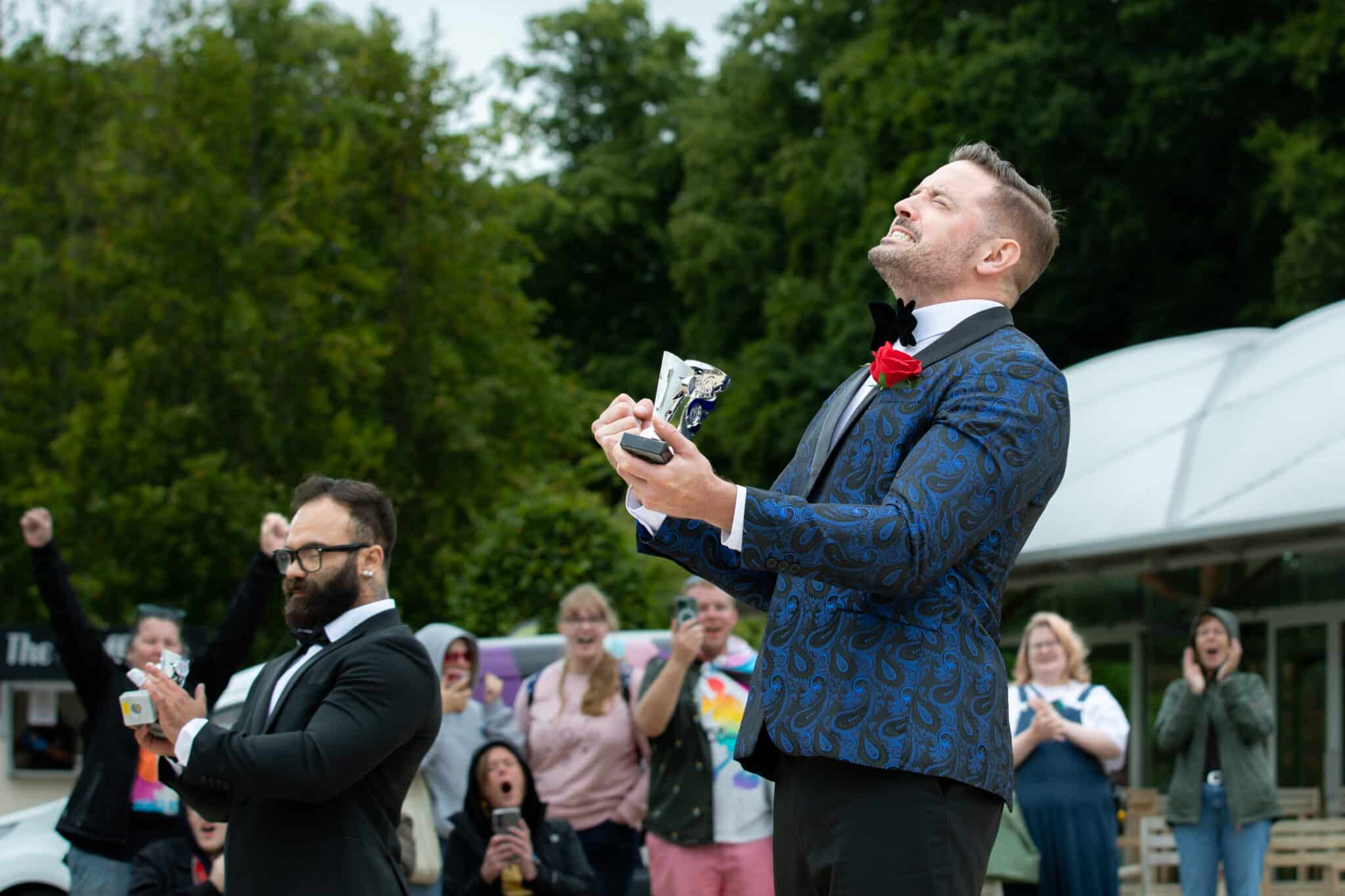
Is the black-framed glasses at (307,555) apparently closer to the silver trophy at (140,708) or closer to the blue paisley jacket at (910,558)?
the silver trophy at (140,708)

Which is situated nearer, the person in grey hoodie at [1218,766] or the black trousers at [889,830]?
the black trousers at [889,830]

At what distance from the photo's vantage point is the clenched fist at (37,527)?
20.3ft

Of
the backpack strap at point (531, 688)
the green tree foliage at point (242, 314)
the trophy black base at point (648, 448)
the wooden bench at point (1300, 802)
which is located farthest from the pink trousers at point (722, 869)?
the green tree foliage at point (242, 314)

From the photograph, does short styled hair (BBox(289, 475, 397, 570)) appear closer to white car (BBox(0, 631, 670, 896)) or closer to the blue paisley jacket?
the blue paisley jacket

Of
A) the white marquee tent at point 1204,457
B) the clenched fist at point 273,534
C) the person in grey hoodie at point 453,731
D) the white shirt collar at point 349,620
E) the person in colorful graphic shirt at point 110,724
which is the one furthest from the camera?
the white marquee tent at point 1204,457

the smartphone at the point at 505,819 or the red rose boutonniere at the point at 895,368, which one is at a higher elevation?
the red rose boutonniere at the point at 895,368

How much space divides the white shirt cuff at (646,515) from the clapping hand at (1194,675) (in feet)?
22.1

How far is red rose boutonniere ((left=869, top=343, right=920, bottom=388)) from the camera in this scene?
2.77 m

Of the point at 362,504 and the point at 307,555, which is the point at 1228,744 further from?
the point at 307,555

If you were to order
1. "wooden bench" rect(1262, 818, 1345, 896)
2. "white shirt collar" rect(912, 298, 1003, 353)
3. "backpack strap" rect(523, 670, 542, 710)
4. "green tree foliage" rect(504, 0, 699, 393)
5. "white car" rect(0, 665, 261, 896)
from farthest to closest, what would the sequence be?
"green tree foliage" rect(504, 0, 699, 393) → "wooden bench" rect(1262, 818, 1345, 896) → "white car" rect(0, 665, 261, 896) → "backpack strap" rect(523, 670, 542, 710) → "white shirt collar" rect(912, 298, 1003, 353)

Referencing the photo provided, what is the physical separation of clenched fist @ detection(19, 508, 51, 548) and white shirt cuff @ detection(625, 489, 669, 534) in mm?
3958

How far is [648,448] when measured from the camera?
8.16 feet

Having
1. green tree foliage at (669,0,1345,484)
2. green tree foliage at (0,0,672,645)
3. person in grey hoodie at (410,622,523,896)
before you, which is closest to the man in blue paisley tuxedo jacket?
person in grey hoodie at (410,622,523,896)

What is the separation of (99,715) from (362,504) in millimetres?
3112
